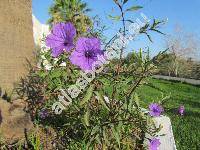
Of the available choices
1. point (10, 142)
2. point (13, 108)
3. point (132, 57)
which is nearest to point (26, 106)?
point (13, 108)

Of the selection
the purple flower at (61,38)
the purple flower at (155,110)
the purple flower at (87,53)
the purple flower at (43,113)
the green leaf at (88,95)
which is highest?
the purple flower at (61,38)

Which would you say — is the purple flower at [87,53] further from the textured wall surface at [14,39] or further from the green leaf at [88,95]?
the textured wall surface at [14,39]

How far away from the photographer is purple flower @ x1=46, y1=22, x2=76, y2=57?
1792 millimetres

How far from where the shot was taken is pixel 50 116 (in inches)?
143

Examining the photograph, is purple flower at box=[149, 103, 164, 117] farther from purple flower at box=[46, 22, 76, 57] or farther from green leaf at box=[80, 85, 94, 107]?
purple flower at box=[46, 22, 76, 57]

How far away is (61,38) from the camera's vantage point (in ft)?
5.92

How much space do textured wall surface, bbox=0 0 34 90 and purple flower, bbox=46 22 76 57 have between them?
2451 millimetres

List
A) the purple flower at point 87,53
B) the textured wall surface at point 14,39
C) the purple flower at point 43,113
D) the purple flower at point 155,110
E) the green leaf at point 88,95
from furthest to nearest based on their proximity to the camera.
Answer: the textured wall surface at point 14,39 < the purple flower at point 43,113 < the purple flower at point 155,110 < the green leaf at point 88,95 < the purple flower at point 87,53

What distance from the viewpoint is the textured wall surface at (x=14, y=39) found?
13.7 feet

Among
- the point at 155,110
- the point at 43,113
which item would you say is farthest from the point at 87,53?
the point at 43,113

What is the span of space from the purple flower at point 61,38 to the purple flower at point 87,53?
0.14 ft

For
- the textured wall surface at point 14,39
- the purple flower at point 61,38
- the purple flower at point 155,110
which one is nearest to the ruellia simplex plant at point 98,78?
the purple flower at point 61,38

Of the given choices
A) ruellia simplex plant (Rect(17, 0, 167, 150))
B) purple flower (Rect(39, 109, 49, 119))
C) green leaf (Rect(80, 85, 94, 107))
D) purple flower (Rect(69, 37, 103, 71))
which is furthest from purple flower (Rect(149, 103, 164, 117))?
purple flower (Rect(69, 37, 103, 71))

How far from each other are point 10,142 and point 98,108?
1.07m
